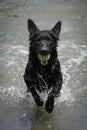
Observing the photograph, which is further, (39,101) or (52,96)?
(39,101)

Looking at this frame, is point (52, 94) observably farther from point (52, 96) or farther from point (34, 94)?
point (34, 94)

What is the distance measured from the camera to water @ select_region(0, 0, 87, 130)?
624cm

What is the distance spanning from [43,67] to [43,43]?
49 centimetres

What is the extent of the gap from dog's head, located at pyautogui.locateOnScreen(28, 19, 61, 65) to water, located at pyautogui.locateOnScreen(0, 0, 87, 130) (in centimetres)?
107

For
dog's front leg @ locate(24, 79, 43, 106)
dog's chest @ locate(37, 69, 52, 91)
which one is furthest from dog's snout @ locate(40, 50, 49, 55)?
dog's front leg @ locate(24, 79, 43, 106)

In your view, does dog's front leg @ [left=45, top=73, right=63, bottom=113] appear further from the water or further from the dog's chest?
the water

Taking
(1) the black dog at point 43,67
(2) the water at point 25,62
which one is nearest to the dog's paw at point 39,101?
(1) the black dog at point 43,67

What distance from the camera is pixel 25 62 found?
29.3 feet

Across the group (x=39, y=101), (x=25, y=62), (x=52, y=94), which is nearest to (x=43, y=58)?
(x=52, y=94)

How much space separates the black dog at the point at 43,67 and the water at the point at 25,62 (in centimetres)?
40

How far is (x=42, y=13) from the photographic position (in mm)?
13648

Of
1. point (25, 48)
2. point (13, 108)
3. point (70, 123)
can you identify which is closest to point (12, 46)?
point (25, 48)

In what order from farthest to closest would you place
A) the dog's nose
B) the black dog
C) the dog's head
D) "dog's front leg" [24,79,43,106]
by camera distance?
Answer: 1. "dog's front leg" [24,79,43,106]
2. the black dog
3. the dog's head
4. the dog's nose

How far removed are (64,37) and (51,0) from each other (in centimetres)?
556
